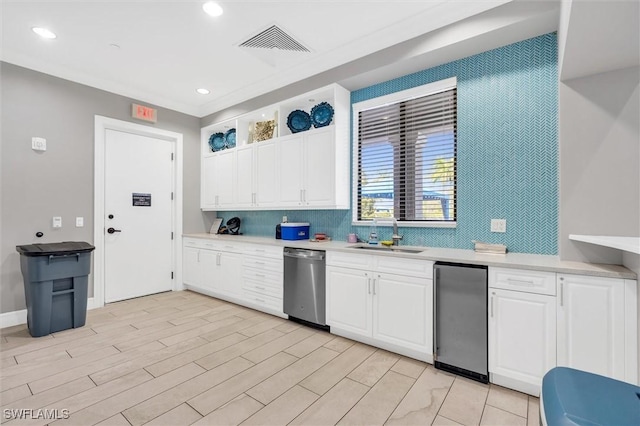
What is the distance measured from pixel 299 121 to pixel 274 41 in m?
Answer: 1.04

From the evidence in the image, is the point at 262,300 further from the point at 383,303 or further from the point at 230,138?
the point at 230,138

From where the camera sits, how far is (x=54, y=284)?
3.11 metres

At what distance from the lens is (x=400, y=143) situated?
3.30 m

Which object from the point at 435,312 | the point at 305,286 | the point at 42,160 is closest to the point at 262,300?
the point at 305,286

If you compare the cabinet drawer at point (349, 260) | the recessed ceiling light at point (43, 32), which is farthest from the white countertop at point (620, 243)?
the recessed ceiling light at point (43, 32)

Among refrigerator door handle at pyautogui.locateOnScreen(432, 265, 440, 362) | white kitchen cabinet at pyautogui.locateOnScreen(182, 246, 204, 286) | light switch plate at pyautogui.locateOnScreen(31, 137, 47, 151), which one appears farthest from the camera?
white kitchen cabinet at pyautogui.locateOnScreen(182, 246, 204, 286)

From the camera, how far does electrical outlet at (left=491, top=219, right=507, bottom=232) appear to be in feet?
8.58

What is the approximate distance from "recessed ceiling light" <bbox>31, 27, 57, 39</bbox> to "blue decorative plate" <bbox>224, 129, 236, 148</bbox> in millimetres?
2313

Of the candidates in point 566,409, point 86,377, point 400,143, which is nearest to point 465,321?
point 566,409

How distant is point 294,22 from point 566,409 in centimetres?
315

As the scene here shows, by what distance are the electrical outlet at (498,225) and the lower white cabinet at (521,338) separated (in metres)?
0.74

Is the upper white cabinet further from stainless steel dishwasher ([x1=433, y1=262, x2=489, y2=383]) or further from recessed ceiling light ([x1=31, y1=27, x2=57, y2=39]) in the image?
recessed ceiling light ([x1=31, y1=27, x2=57, y2=39])

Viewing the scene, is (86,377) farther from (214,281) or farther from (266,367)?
(214,281)

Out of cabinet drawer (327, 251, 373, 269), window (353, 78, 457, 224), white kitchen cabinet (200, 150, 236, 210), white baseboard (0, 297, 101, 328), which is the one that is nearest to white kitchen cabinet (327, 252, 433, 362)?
cabinet drawer (327, 251, 373, 269)
